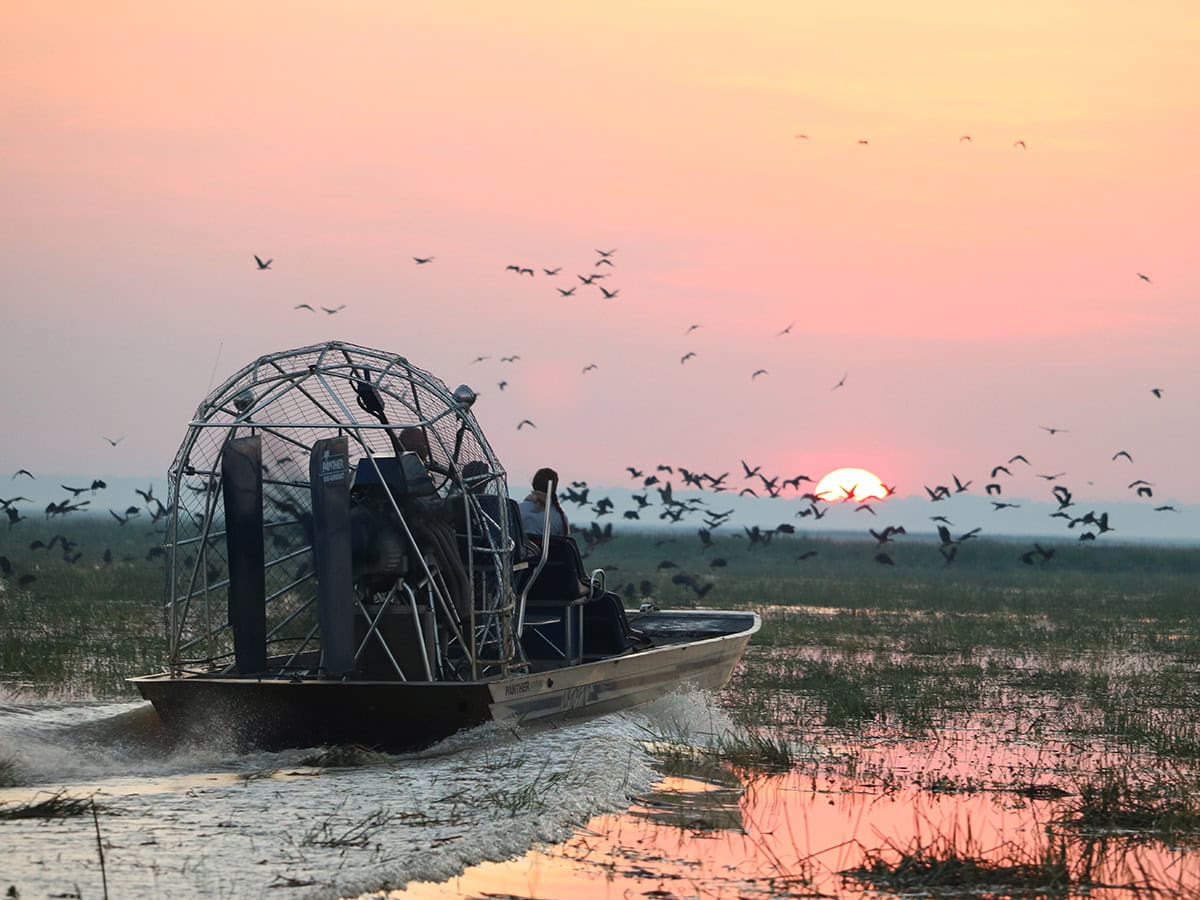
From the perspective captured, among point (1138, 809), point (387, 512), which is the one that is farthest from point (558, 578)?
point (1138, 809)

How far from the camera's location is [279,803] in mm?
9734

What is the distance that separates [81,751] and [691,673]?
5.96 m

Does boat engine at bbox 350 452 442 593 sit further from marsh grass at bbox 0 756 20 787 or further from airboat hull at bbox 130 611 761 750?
marsh grass at bbox 0 756 20 787

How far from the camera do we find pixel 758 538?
34.8 m

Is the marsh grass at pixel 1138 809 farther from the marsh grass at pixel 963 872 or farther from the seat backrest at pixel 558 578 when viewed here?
the seat backrest at pixel 558 578

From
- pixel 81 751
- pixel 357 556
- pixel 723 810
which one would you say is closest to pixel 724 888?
pixel 723 810

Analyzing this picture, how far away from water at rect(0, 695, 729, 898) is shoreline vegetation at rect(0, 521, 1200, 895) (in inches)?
25.4

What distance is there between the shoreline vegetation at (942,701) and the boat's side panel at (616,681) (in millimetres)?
533

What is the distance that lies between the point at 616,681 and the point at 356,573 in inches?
111

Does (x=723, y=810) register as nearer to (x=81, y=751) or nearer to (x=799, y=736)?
(x=799, y=736)

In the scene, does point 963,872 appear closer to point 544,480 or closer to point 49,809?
point 49,809

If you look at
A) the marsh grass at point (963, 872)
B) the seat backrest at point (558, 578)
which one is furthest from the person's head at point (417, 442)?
the marsh grass at point (963, 872)

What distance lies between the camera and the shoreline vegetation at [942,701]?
31.1 feet

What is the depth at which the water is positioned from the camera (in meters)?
7.72
